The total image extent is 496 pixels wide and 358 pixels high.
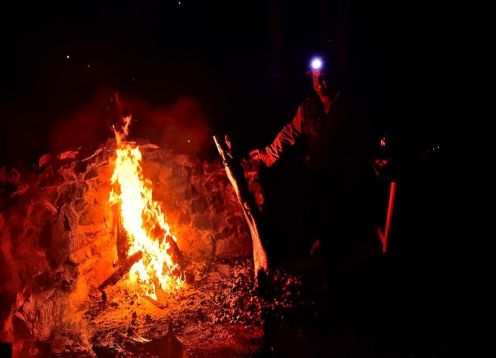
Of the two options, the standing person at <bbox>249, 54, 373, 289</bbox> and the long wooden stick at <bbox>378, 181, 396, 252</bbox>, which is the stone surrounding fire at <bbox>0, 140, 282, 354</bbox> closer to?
the standing person at <bbox>249, 54, 373, 289</bbox>

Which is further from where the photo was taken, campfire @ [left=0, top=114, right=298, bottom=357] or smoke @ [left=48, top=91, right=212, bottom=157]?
smoke @ [left=48, top=91, right=212, bottom=157]

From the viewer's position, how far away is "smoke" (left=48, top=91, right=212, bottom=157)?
5461mm

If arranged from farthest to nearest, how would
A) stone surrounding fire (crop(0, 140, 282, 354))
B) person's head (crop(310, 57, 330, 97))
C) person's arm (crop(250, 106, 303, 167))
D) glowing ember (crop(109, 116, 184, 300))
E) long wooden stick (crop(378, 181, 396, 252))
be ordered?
glowing ember (crop(109, 116, 184, 300))
person's arm (crop(250, 106, 303, 167))
person's head (crop(310, 57, 330, 97))
long wooden stick (crop(378, 181, 396, 252))
stone surrounding fire (crop(0, 140, 282, 354))

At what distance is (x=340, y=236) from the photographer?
5.39 metres

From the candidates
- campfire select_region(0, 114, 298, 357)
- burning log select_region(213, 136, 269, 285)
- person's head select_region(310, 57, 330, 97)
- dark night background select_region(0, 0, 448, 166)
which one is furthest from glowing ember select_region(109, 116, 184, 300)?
person's head select_region(310, 57, 330, 97)

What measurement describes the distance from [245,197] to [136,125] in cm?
222

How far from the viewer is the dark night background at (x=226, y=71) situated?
600cm

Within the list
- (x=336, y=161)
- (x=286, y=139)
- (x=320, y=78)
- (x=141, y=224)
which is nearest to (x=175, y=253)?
(x=141, y=224)

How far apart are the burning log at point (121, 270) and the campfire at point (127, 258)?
0.01 meters

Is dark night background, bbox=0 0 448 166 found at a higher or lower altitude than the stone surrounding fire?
higher

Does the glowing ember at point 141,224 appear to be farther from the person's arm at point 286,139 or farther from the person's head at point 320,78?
the person's head at point 320,78

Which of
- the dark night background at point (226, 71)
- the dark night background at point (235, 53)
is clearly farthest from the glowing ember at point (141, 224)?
the dark night background at point (235, 53)

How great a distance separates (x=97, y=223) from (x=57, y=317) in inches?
52.9

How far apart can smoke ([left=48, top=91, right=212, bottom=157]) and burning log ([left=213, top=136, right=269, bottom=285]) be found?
3.90ft
